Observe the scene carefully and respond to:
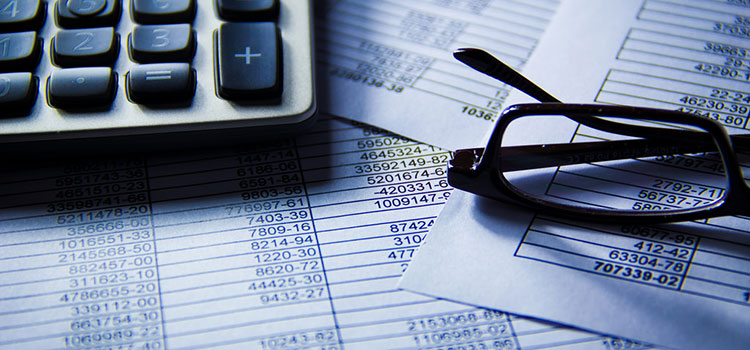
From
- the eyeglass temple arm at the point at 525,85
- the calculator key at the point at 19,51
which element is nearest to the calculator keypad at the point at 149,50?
the calculator key at the point at 19,51

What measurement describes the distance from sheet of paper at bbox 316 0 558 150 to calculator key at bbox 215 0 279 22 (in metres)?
Result: 0.08

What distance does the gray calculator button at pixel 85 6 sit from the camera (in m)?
0.44

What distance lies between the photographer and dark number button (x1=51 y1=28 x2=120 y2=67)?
1.38ft

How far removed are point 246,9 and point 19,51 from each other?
0.17m

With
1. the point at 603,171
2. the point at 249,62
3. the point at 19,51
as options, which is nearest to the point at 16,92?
the point at 19,51

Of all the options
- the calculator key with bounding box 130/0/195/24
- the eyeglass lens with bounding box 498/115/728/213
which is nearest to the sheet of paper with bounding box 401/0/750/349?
the eyeglass lens with bounding box 498/115/728/213

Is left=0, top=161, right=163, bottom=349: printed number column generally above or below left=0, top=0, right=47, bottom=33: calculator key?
below

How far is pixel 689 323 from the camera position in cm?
33

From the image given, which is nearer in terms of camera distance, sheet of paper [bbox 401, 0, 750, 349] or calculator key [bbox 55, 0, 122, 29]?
sheet of paper [bbox 401, 0, 750, 349]

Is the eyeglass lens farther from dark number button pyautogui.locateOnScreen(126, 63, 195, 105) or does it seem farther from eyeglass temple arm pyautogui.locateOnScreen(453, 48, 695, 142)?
dark number button pyautogui.locateOnScreen(126, 63, 195, 105)

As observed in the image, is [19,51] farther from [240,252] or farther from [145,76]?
[240,252]

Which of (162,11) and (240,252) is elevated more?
(162,11)

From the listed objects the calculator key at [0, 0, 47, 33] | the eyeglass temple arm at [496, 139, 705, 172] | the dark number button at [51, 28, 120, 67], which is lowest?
the eyeglass temple arm at [496, 139, 705, 172]

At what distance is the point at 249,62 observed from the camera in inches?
16.8
